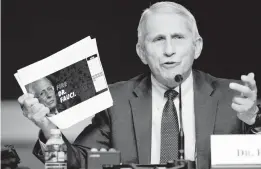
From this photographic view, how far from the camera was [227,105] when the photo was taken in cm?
289

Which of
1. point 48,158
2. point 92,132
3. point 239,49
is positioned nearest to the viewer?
point 48,158

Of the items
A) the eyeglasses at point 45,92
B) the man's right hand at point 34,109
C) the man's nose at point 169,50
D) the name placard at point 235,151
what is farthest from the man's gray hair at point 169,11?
A: the name placard at point 235,151

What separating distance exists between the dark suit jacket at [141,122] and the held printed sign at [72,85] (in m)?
0.18

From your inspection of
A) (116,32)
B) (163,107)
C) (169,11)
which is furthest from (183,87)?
(116,32)

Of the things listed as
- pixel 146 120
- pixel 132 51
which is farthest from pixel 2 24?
pixel 146 120

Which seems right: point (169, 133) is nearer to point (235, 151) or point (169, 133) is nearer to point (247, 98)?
point (247, 98)

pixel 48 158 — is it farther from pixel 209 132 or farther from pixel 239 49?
pixel 239 49

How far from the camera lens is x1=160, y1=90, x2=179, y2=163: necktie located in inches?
109

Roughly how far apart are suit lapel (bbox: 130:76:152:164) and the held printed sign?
0.21 meters

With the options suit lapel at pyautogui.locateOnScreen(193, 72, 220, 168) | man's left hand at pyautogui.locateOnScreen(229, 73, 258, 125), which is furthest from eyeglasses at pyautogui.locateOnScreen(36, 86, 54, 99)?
man's left hand at pyautogui.locateOnScreen(229, 73, 258, 125)

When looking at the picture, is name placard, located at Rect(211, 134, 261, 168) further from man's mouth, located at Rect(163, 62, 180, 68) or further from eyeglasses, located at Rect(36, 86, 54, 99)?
eyeglasses, located at Rect(36, 86, 54, 99)

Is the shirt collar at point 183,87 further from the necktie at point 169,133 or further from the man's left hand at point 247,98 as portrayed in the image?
the man's left hand at point 247,98

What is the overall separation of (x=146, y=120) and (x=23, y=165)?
0.79 m

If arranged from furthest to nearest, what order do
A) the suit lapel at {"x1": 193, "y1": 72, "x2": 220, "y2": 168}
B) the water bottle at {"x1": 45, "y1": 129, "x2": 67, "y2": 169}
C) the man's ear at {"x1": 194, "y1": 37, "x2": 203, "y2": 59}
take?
the man's ear at {"x1": 194, "y1": 37, "x2": 203, "y2": 59} < the suit lapel at {"x1": 193, "y1": 72, "x2": 220, "y2": 168} < the water bottle at {"x1": 45, "y1": 129, "x2": 67, "y2": 169}
